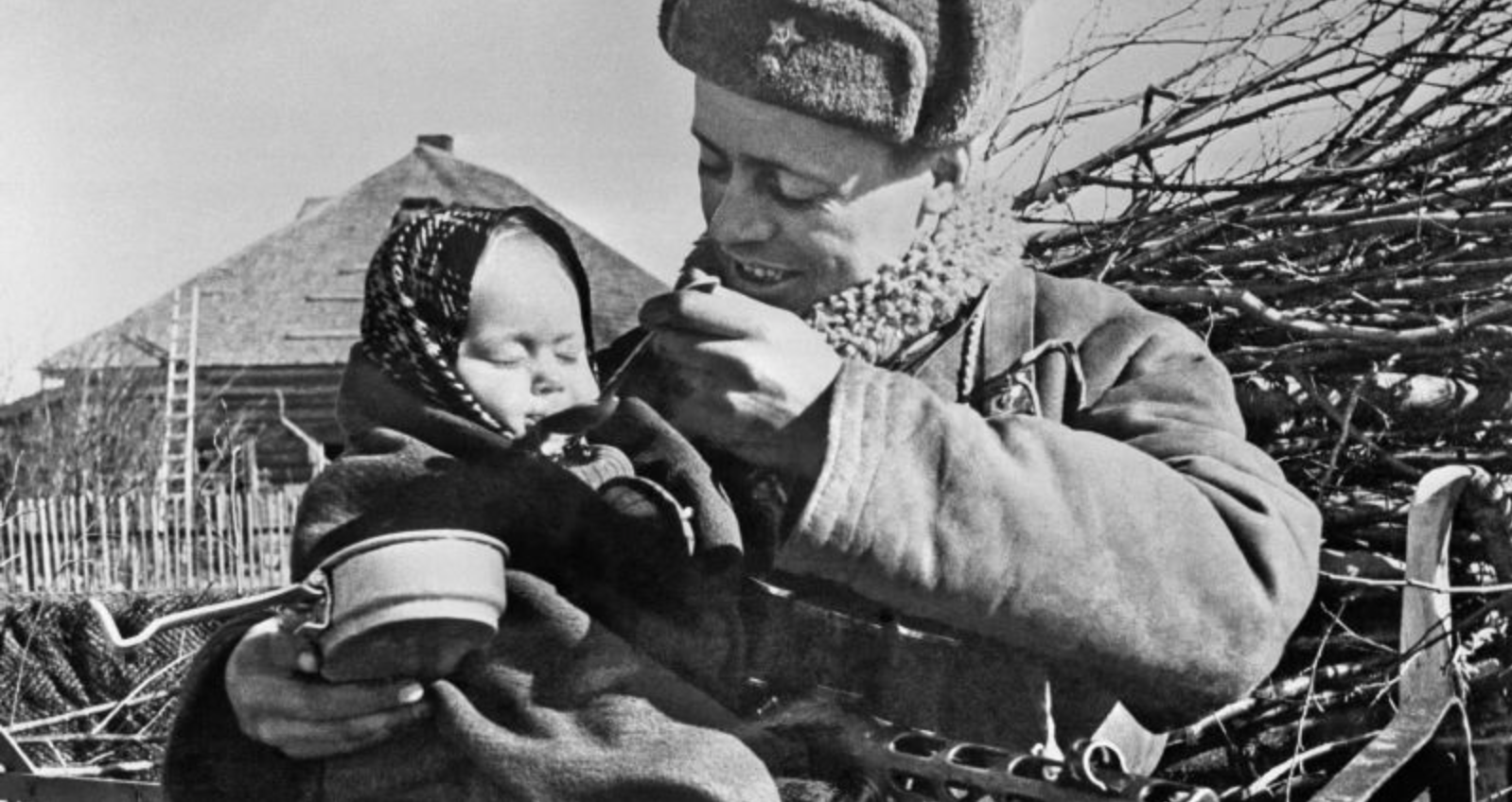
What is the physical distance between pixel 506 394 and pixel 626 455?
64mm

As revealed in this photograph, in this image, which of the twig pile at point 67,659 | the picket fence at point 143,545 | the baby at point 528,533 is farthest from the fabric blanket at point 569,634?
the picket fence at point 143,545

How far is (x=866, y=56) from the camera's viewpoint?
77 centimetres

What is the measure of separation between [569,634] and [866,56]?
283 millimetres

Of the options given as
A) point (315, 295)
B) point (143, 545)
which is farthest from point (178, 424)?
point (315, 295)

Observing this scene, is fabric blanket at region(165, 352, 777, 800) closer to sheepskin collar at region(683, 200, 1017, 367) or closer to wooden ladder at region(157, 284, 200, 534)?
sheepskin collar at region(683, 200, 1017, 367)

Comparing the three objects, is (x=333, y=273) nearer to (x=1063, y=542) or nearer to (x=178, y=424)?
(x=1063, y=542)

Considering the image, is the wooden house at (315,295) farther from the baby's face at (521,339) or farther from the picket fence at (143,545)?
the picket fence at (143,545)

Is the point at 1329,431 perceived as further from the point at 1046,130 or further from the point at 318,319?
the point at 318,319

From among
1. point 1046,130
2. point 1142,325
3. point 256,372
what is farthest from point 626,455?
Answer: point 256,372

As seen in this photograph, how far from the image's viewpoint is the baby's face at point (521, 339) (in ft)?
2.58

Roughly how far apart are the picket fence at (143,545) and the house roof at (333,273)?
23.1 inches

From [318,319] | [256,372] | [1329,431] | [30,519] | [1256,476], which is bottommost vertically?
[30,519]

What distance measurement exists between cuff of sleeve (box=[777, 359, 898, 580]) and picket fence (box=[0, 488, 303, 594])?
392 cm

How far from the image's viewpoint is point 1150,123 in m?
1.56
